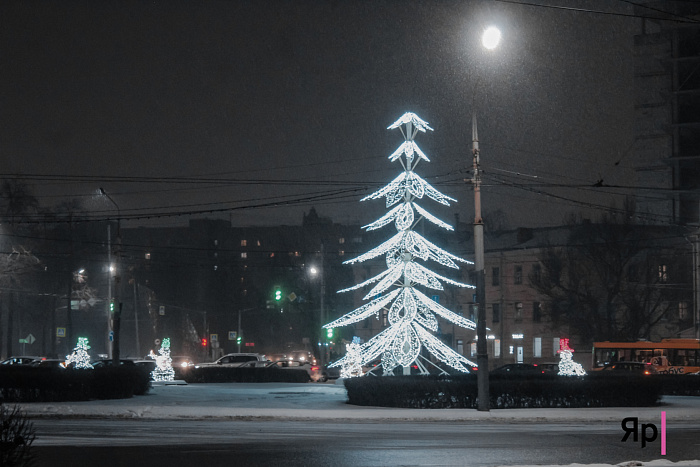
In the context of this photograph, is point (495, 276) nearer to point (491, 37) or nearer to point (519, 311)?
point (519, 311)

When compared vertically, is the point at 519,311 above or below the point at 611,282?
below

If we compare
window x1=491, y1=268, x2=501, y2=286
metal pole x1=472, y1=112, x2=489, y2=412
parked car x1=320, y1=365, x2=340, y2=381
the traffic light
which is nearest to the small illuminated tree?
metal pole x1=472, y1=112, x2=489, y2=412

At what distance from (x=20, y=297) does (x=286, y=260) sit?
30.0 meters

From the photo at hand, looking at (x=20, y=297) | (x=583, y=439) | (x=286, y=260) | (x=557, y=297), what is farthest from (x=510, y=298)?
(x=583, y=439)

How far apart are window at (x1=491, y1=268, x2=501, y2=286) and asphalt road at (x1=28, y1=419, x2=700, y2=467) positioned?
5926 centimetres

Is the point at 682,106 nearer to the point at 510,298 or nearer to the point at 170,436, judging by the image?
the point at 510,298

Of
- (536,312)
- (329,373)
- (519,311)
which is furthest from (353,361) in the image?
(519,311)

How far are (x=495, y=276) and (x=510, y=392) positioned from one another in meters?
55.7

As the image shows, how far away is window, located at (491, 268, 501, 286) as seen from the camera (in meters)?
81.7

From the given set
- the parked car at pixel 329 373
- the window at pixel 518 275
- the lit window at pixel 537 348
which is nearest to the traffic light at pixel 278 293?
the parked car at pixel 329 373

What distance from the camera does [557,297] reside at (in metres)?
63.1

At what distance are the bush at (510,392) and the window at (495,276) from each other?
5391 cm

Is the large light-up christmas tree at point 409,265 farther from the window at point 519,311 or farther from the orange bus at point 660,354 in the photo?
the window at point 519,311

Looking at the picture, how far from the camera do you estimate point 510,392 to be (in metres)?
27.2
